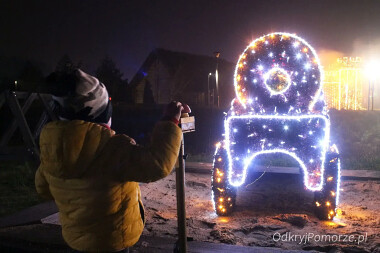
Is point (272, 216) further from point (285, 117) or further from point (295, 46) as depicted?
point (295, 46)

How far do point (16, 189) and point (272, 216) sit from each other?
5144mm

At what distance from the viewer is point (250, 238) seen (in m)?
4.48

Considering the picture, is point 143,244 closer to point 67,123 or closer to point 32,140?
point 67,123

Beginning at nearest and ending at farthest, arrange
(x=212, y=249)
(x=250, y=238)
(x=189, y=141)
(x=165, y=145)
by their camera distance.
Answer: (x=165, y=145) → (x=212, y=249) → (x=250, y=238) → (x=189, y=141)

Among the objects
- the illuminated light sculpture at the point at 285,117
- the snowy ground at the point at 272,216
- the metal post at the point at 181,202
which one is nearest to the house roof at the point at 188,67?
the snowy ground at the point at 272,216

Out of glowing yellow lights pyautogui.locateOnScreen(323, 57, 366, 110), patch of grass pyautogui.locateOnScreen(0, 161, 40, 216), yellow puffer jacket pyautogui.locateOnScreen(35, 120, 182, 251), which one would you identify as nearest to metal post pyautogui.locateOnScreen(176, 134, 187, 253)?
yellow puffer jacket pyautogui.locateOnScreen(35, 120, 182, 251)

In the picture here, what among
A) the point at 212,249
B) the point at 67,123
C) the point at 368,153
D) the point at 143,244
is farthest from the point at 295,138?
the point at 368,153

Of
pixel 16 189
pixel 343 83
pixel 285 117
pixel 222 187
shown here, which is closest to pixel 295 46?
pixel 285 117

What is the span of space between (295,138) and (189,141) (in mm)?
9179

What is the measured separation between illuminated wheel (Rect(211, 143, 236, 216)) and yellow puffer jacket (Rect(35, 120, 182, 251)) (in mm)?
3263

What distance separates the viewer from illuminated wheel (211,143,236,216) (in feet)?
17.4

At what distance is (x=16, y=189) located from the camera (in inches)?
284

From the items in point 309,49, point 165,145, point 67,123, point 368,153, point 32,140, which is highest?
point 309,49

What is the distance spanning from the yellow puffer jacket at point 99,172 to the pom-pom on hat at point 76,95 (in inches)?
3.0
